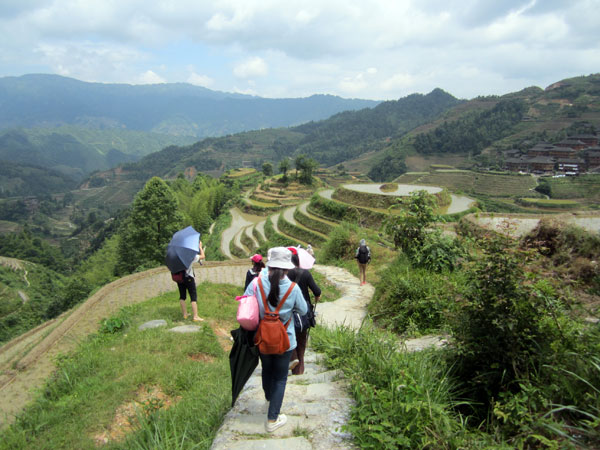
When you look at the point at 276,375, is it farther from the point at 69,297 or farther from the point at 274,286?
the point at 69,297

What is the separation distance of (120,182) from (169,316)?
161936 mm

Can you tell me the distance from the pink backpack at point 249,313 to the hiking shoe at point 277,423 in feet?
2.65

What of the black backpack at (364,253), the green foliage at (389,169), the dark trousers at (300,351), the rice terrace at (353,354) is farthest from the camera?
the green foliage at (389,169)

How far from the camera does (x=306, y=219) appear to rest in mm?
28641

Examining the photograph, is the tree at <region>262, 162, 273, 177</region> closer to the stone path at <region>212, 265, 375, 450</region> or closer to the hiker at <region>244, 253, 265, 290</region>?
the hiker at <region>244, 253, 265, 290</region>

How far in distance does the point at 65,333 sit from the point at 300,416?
21.6ft

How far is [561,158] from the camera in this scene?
5769cm

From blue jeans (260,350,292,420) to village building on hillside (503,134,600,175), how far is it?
226 feet

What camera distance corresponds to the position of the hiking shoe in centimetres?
280

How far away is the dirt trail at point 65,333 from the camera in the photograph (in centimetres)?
532

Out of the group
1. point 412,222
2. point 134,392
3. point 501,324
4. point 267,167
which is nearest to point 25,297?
point 134,392

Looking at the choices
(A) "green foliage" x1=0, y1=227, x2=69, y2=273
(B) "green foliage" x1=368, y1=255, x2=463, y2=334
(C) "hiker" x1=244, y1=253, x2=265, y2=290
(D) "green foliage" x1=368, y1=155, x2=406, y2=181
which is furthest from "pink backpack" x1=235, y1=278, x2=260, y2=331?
(D) "green foliage" x1=368, y1=155, x2=406, y2=181

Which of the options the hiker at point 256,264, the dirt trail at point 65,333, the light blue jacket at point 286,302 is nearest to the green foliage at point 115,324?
the dirt trail at point 65,333

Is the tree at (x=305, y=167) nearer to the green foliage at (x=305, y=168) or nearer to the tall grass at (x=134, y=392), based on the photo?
the green foliage at (x=305, y=168)
